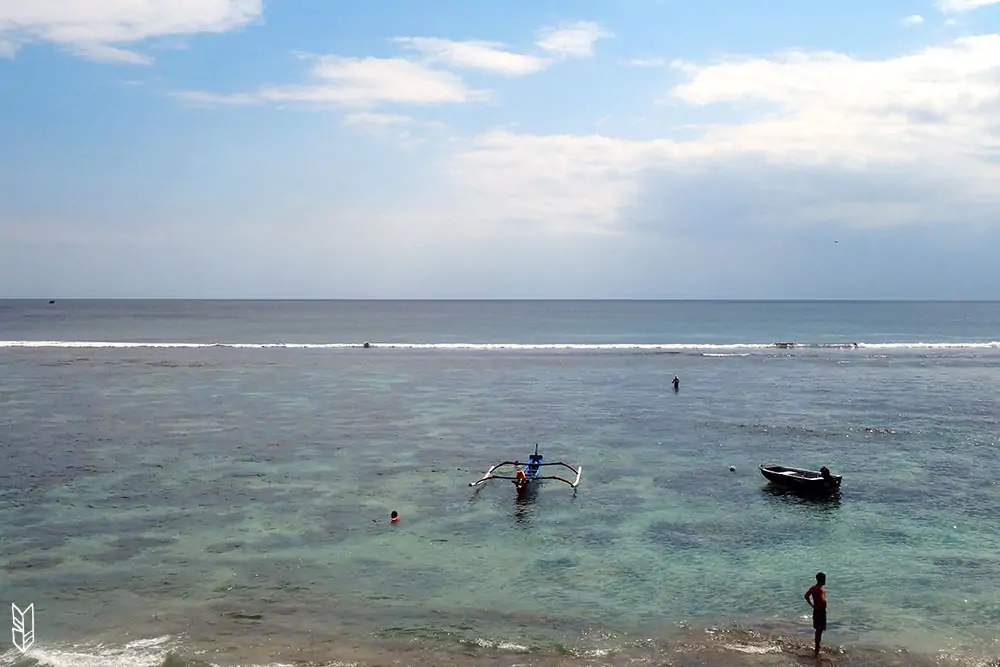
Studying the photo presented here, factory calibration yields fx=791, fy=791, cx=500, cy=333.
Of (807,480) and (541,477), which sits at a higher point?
(807,480)

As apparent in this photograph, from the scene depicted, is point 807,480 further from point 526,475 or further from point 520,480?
point 520,480

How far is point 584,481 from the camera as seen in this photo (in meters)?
36.5

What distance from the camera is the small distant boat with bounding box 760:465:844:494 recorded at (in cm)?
3425

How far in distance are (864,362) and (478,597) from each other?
262 ft

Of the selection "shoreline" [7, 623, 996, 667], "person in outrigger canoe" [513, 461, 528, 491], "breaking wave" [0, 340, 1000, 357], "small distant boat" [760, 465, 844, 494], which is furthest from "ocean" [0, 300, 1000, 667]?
"breaking wave" [0, 340, 1000, 357]

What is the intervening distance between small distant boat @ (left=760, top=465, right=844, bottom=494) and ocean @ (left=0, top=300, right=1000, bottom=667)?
686mm

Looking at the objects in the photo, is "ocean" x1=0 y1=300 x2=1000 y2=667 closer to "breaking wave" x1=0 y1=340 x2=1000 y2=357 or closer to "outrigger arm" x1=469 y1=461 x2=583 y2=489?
"outrigger arm" x1=469 y1=461 x2=583 y2=489

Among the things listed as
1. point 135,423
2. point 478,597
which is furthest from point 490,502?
point 135,423

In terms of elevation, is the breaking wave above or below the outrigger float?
above

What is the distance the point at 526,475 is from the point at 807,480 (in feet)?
40.2

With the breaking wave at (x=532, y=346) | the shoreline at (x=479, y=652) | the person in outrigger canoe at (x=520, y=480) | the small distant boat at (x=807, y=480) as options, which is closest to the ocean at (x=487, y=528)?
the shoreline at (x=479, y=652)

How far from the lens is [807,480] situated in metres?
34.2

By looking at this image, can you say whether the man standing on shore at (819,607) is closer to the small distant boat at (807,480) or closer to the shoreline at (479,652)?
the shoreline at (479,652)

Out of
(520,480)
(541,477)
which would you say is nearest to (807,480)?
(541,477)
